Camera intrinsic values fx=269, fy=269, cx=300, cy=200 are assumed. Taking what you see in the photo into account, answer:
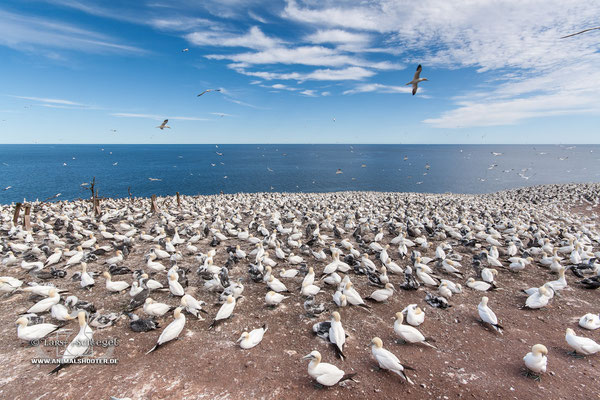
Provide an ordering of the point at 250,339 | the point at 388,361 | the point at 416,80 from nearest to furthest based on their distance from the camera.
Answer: the point at 388,361
the point at 250,339
the point at 416,80

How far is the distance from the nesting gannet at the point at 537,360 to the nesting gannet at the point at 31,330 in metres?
10.7

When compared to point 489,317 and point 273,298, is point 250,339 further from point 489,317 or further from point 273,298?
point 489,317

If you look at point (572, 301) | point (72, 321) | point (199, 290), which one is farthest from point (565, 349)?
point (72, 321)

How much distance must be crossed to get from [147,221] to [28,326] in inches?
518

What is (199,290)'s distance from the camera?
9148mm

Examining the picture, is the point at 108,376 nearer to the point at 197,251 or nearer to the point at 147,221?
the point at 197,251

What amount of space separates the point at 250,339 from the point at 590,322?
9.00 meters

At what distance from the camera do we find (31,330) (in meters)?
6.19

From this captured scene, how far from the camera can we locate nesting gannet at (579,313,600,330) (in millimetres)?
7207

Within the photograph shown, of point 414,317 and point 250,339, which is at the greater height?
point 414,317

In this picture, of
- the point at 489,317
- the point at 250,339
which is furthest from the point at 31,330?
the point at 489,317

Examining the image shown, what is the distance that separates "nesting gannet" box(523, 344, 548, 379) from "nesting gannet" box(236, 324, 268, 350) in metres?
5.70

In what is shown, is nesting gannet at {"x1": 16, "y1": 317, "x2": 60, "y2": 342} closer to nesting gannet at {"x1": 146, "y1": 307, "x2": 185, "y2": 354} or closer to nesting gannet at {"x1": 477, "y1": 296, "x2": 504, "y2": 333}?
nesting gannet at {"x1": 146, "y1": 307, "x2": 185, "y2": 354}

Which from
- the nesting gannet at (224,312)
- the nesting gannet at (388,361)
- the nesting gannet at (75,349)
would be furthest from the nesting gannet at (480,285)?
the nesting gannet at (75,349)
